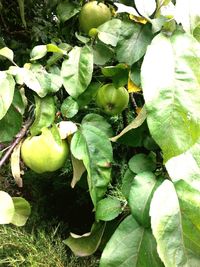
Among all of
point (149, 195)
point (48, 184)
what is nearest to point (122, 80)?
point (149, 195)

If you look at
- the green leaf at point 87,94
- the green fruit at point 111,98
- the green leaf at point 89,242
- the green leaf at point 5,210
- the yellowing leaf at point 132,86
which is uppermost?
the yellowing leaf at point 132,86

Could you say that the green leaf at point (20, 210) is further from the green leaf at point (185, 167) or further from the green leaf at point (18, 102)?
the green leaf at point (185, 167)

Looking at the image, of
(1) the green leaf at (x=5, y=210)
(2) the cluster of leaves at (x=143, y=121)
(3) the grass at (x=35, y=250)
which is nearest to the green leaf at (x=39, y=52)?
(2) the cluster of leaves at (x=143, y=121)

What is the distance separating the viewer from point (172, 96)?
0.41m

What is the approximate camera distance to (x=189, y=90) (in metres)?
0.42

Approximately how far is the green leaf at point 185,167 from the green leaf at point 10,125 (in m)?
0.24

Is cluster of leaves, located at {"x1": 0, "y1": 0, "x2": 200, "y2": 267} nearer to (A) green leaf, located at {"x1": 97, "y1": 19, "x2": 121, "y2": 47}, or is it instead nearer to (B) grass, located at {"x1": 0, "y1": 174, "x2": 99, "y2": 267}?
(A) green leaf, located at {"x1": 97, "y1": 19, "x2": 121, "y2": 47}

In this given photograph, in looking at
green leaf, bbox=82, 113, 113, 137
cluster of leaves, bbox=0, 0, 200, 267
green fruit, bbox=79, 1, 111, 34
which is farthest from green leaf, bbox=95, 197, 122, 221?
green fruit, bbox=79, 1, 111, 34

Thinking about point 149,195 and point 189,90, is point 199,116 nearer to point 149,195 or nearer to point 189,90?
point 189,90

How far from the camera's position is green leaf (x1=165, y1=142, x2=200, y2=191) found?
1.47 feet

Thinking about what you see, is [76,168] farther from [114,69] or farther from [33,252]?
[33,252]

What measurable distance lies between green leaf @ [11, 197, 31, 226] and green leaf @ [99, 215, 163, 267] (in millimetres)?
193

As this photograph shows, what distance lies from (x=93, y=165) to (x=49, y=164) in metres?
0.08

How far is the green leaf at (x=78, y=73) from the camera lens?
0.56 meters
